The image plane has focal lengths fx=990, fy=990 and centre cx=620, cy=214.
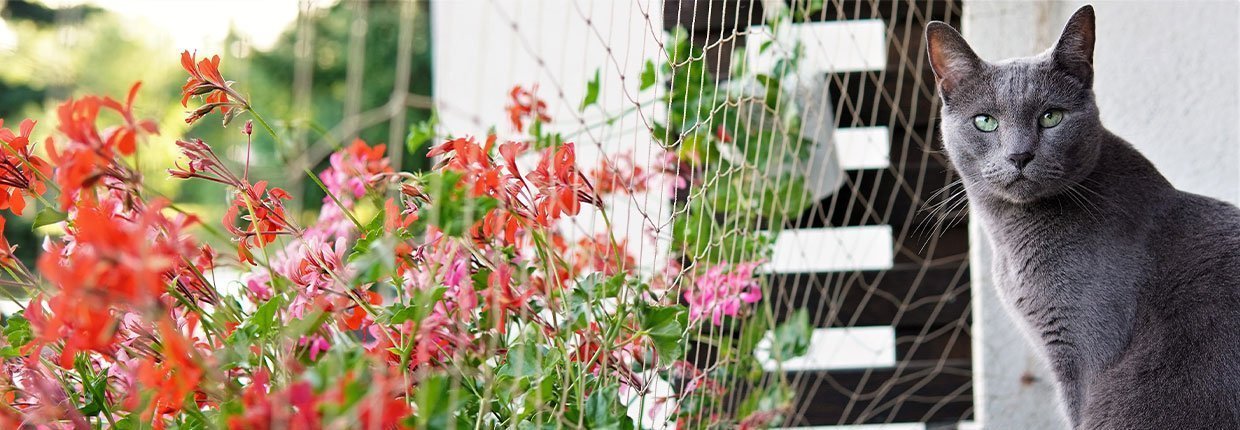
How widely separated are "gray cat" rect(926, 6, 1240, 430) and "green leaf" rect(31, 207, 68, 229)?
97 cm

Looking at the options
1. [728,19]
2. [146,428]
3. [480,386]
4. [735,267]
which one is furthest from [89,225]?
[728,19]

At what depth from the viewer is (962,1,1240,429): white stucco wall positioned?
156 cm

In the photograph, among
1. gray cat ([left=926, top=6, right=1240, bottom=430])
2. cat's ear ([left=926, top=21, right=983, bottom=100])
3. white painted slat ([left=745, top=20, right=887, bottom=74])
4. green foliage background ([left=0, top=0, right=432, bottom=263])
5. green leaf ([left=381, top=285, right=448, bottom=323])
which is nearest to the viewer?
green leaf ([left=381, top=285, right=448, bottom=323])

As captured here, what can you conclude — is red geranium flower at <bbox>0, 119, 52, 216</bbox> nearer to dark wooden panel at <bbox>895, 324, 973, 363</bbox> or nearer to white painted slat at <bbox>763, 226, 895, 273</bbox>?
white painted slat at <bbox>763, 226, 895, 273</bbox>

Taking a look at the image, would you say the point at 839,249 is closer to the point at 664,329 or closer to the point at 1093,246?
the point at 1093,246

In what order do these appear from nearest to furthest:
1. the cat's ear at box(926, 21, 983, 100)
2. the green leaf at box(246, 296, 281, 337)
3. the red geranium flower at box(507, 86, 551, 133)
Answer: the green leaf at box(246, 296, 281, 337) → the cat's ear at box(926, 21, 983, 100) → the red geranium flower at box(507, 86, 551, 133)

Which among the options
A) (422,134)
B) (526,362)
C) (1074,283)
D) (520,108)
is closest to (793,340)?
(1074,283)

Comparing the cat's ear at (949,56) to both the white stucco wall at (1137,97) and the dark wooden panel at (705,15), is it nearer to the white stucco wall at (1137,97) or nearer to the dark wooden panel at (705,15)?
the dark wooden panel at (705,15)

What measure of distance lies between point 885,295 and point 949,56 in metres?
0.84

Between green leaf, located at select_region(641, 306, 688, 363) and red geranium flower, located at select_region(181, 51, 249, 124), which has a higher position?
red geranium flower, located at select_region(181, 51, 249, 124)

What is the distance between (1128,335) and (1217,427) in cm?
13

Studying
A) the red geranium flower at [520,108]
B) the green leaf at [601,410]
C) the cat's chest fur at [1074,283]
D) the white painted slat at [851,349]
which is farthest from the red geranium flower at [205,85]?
the white painted slat at [851,349]

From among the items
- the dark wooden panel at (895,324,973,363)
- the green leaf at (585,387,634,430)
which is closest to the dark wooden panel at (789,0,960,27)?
the dark wooden panel at (895,324,973,363)

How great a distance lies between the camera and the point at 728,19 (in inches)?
71.1
